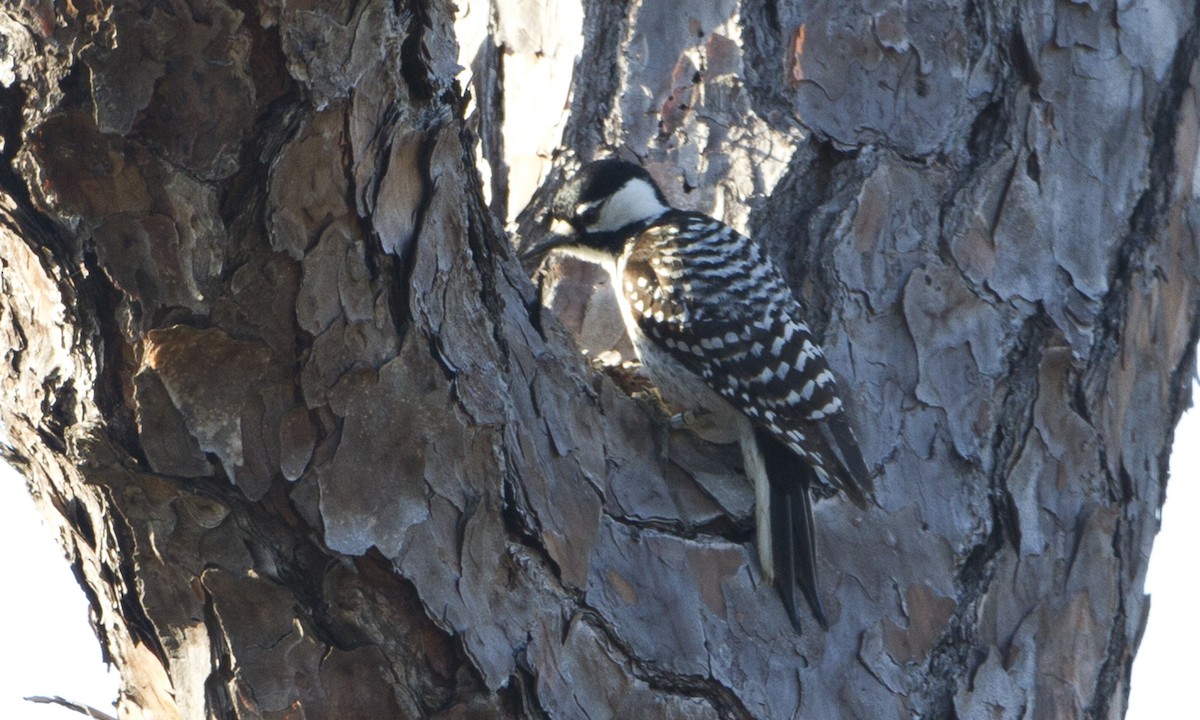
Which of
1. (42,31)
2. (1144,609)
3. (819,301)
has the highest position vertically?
(42,31)

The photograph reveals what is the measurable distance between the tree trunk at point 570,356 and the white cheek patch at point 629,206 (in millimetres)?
142

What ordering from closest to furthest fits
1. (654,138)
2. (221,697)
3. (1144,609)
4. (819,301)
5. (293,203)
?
(293,203)
(221,697)
(1144,609)
(819,301)
(654,138)

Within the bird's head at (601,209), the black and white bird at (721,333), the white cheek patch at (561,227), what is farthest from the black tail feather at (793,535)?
the white cheek patch at (561,227)

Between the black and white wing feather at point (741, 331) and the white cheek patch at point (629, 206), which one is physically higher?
the white cheek patch at point (629, 206)

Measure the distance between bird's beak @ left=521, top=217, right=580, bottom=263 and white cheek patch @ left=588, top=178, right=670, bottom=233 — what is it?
8 cm

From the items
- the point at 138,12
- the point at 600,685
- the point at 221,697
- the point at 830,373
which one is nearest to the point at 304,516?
the point at 221,697

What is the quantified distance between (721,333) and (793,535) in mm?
1113

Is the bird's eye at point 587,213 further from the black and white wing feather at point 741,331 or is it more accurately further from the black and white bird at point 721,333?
the black and white wing feather at point 741,331

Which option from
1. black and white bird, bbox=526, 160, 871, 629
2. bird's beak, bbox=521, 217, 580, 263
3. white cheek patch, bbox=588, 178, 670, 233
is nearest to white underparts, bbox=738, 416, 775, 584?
black and white bird, bbox=526, 160, 871, 629

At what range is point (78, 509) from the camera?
207 cm

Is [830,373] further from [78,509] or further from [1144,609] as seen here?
[78,509]

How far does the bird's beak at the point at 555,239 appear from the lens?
3.88m

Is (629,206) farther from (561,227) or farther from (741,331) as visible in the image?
(741,331)

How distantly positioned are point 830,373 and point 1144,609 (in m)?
0.95
